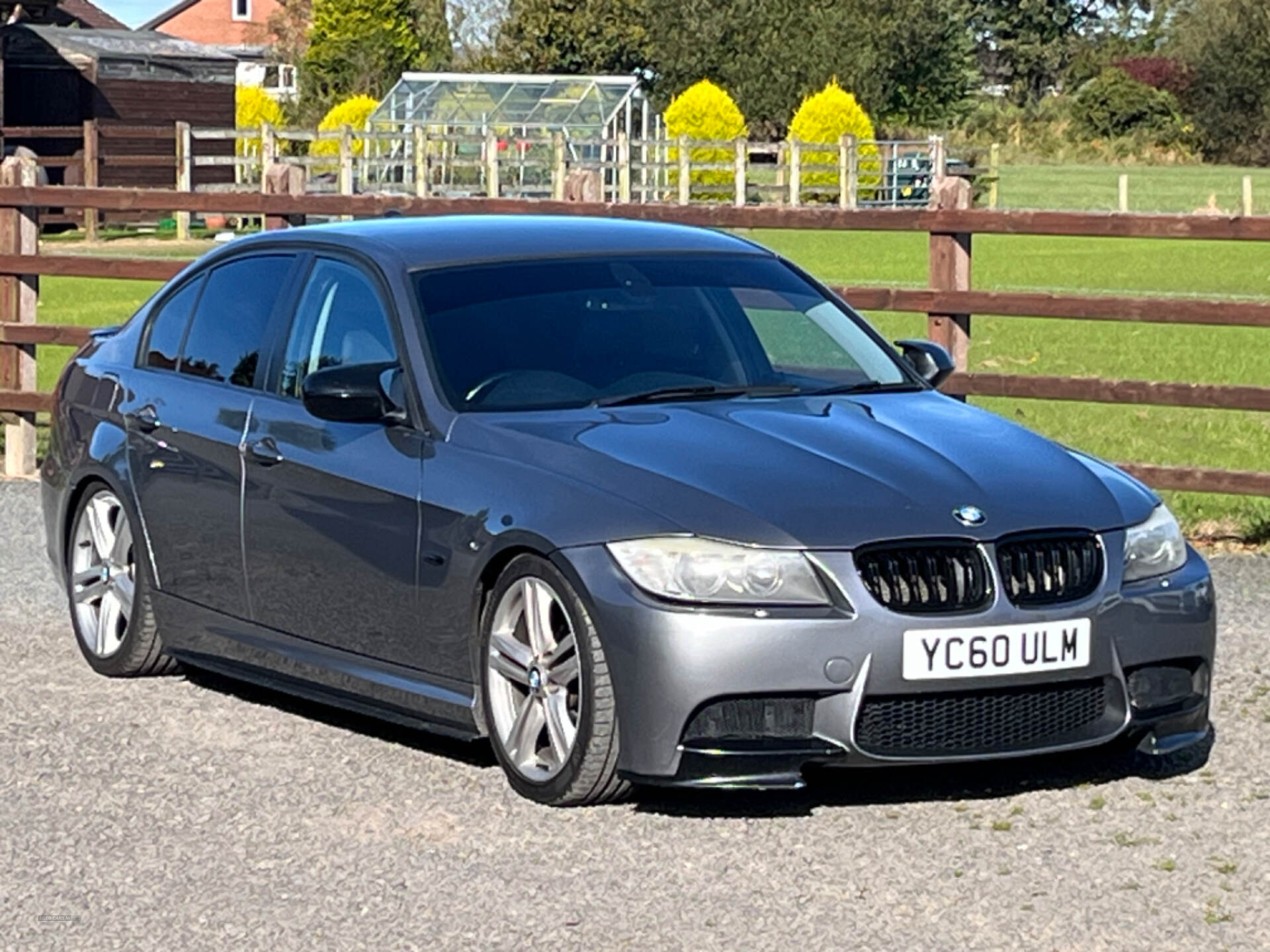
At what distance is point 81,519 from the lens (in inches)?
333

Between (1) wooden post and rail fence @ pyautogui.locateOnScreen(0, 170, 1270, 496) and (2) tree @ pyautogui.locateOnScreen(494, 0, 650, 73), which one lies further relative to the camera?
(2) tree @ pyautogui.locateOnScreen(494, 0, 650, 73)

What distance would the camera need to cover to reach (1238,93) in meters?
91.8

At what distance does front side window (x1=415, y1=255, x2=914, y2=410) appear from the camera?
22.9ft

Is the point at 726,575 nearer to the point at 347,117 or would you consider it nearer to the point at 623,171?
the point at 623,171

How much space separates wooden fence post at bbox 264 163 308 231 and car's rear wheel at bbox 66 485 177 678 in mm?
4761

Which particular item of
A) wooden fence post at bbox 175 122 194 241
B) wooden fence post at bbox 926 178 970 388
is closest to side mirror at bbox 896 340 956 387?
wooden fence post at bbox 926 178 970 388

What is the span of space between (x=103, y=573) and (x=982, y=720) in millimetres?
3409

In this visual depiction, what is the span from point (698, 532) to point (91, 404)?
3.23 m

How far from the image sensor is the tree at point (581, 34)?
98.9 metres

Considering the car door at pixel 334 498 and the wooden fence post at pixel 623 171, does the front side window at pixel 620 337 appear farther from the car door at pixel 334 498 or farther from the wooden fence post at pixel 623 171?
the wooden fence post at pixel 623 171

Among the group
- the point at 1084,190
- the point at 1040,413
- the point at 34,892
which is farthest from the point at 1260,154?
the point at 34,892

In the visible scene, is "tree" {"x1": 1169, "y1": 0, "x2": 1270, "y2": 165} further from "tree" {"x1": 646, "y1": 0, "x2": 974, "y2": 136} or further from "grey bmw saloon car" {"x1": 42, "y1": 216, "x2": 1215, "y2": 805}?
"grey bmw saloon car" {"x1": 42, "y1": 216, "x2": 1215, "y2": 805}

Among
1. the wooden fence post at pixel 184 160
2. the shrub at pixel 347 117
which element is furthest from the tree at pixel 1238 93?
the wooden fence post at pixel 184 160

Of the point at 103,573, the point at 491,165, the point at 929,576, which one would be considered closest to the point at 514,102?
the point at 491,165
